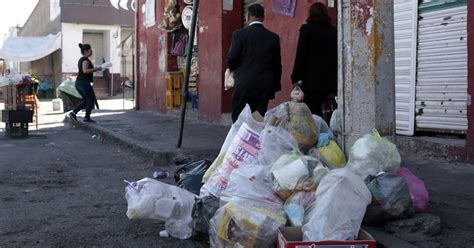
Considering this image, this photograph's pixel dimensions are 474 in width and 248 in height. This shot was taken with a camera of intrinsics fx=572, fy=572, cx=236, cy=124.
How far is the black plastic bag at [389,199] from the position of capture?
11.9ft

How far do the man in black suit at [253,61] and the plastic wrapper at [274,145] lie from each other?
2.09 metres

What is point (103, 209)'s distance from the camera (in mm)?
5035

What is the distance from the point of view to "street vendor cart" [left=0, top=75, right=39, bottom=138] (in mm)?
11000

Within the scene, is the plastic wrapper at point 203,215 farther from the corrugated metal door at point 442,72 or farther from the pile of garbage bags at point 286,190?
the corrugated metal door at point 442,72

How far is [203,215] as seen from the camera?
3.85 meters

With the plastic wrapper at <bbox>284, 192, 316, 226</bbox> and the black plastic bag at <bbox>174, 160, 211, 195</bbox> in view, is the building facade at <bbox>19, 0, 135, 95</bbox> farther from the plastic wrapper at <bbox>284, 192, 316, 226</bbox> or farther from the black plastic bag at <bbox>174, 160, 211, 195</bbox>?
the plastic wrapper at <bbox>284, 192, 316, 226</bbox>

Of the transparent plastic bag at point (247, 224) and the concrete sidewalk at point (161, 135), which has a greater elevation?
the concrete sidewalk at point (161, 135)

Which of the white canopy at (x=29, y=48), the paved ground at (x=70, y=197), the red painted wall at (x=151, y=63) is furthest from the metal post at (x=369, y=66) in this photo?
the white canopy at (x=29, y=48)

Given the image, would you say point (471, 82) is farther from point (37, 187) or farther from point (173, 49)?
point (173, 49)

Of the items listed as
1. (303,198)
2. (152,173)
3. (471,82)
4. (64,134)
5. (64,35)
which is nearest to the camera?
(303,198)

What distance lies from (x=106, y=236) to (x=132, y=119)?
9547 millimetres

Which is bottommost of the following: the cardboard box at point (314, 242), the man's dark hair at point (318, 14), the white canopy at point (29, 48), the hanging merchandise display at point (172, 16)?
the cardboard box at point (314, 242)

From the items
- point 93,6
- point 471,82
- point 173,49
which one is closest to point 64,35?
point 93,6

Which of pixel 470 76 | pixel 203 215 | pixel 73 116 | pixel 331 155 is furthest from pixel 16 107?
pixel 331 155
